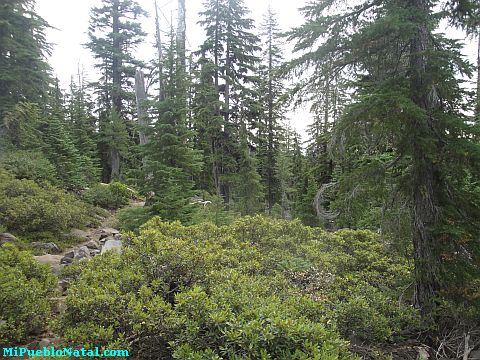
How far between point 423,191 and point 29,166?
10126 millimetres

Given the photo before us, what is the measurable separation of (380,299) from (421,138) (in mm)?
2229

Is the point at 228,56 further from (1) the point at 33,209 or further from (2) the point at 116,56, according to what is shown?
(1) the point at 33,209

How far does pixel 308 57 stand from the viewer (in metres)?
4.75

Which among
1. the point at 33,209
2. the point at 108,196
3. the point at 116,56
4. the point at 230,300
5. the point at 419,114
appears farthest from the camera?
the point at 116,56

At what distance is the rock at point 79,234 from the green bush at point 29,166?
6.59 ft

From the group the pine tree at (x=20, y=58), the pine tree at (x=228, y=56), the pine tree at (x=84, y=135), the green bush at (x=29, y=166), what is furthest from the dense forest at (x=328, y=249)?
the pine tree at (x=228, y=56)

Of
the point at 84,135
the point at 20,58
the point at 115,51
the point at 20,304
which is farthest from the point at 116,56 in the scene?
the point at 20,304

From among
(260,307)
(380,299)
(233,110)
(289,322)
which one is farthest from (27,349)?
(233,110)

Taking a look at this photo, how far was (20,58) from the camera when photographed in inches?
447

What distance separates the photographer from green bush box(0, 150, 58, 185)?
934cm

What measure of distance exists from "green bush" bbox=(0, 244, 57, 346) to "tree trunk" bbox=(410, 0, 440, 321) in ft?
16.1

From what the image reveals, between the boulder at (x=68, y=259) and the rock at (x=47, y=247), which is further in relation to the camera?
the rock at (x=47, y=247)

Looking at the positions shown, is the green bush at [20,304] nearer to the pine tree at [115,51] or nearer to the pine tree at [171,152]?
the pine tree at [171,152]

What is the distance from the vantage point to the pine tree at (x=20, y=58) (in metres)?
11.0
